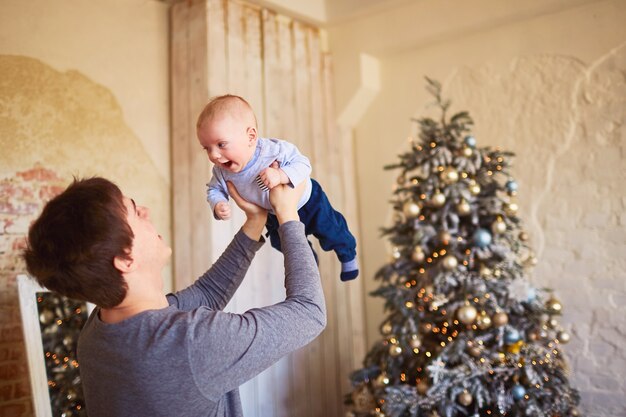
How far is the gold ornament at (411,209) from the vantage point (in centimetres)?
Result: 316

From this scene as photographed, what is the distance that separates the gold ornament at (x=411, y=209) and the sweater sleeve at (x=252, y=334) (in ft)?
6.25

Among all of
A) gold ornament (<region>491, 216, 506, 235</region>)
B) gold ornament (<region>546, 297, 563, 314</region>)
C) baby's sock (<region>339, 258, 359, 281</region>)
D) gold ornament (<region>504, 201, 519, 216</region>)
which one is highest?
gold ornament (<region>504, 201, 519, 216</region>)

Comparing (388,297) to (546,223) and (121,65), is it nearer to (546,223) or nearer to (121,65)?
(546,223)

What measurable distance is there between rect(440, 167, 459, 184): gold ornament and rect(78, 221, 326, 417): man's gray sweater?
190cm

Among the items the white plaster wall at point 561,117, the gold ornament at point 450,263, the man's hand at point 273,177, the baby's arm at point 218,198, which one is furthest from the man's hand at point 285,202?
the white plaster wall at point 561,117

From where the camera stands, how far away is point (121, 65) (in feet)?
11.7

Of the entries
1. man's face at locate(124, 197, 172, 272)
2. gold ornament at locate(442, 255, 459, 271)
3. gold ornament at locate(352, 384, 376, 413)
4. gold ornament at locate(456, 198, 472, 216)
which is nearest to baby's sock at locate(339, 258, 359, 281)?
man's face at locate(124, 197, 172, 272)

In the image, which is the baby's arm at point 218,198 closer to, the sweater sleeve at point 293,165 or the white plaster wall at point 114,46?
the sweater sleeve at point 293,165

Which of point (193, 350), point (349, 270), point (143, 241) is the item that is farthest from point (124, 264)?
point (349, 270)

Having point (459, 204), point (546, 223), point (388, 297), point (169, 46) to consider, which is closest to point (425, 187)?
point (459, 204)

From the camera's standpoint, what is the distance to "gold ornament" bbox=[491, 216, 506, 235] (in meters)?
3.07

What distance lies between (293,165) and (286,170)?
4 cm

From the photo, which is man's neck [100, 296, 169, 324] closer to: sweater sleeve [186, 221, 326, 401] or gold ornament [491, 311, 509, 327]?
sweater sleeve [186, 221, 326, 401]

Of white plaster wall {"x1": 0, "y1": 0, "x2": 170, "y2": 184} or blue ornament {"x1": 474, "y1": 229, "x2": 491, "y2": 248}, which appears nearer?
blue ornament {"x1": 474, "y1": 229, "x2": 491, "y2": 248}
